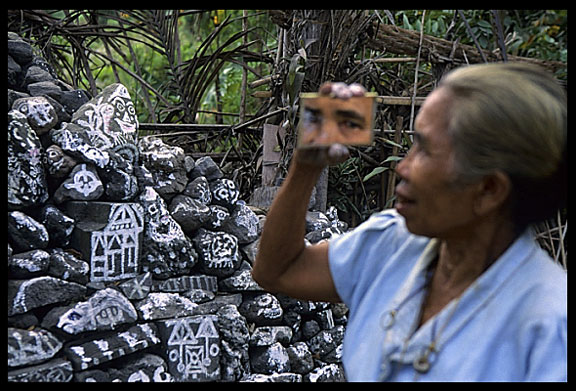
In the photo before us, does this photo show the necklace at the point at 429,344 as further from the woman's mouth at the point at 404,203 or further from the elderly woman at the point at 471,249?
the woman's mouth at the point at 404,203

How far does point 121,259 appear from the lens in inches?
98.3

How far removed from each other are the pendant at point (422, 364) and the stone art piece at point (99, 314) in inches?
51.9

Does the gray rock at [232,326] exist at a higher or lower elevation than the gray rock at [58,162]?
lower

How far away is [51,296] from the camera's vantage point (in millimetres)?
2312

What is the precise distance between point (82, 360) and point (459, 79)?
5.30 feet

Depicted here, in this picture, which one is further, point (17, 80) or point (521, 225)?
point (17, 80)

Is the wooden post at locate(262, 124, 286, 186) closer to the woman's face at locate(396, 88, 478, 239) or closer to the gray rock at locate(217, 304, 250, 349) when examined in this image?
the gray rock at locate(217, 304, 250, 349)

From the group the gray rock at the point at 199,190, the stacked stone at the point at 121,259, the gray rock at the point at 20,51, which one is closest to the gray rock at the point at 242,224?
the stacked stone at the point at 121,259

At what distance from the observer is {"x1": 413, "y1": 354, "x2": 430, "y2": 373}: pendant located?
1455 millimetres

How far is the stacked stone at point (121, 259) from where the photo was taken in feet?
7.52
